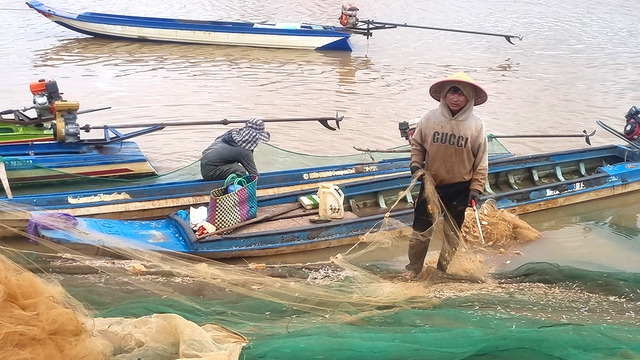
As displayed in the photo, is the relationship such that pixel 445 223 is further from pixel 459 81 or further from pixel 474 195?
pixel 459 81

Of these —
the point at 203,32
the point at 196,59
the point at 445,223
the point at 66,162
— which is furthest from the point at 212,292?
the point at 203,32

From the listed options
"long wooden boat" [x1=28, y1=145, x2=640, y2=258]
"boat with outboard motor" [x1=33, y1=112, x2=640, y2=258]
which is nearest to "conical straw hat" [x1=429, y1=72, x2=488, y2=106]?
"boat with outboard motor" [x1=33, y1=112, x2=640, y2=258]

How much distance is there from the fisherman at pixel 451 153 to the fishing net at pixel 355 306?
152mm

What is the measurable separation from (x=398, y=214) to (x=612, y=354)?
13.0 feet

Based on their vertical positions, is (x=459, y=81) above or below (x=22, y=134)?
above

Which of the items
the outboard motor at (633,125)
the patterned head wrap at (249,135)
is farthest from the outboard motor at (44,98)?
the outboard motor at (633,125)

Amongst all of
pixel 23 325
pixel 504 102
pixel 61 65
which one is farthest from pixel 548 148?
pixel 61 65

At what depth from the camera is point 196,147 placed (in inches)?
416

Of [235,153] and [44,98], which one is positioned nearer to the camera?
[235,153]

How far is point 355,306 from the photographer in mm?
4043

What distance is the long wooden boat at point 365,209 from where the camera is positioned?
19.7 feet

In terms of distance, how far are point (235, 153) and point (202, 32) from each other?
12183 mm

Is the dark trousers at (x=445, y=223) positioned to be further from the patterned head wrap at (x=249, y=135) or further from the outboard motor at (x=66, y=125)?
the outboard motor at (x=66, y=125)

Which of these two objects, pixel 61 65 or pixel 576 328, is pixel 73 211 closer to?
pixel 576 328
